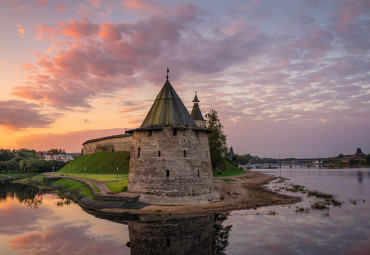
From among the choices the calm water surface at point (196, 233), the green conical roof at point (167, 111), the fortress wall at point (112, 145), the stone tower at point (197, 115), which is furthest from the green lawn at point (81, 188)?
the stone tower at point (197, 115)

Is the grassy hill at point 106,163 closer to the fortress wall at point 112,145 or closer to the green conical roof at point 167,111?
the fortress wall at point 112,145

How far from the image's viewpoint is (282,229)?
19094mm

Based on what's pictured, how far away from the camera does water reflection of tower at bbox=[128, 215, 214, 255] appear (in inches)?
616

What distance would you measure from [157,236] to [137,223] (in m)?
3.91

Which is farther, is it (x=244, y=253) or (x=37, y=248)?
(x=37, y=248)

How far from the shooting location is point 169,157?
→ 27562 millimetres

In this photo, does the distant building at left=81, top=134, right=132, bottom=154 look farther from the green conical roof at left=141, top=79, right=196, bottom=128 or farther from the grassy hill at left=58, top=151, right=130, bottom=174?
the green conical roof at left=141, top=79, right=196, bottom=128

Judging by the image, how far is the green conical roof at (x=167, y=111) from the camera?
28.6m

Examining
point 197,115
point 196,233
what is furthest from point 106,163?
point 196,233

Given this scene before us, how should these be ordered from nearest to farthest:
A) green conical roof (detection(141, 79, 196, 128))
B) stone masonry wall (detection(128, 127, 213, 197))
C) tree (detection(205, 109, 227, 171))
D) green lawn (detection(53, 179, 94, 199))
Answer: stone masonry wall (detection(128, 127, 213, 197)) → green conical roof (detection(141, 79, 196, 128)) → green lawn (detection(53, 179, 94, 199)) → tree (detection(205, 109, 227, 171))

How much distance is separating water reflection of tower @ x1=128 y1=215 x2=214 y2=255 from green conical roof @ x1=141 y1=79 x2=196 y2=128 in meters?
10.1

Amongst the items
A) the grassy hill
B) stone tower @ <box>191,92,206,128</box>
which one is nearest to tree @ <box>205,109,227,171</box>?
stone tower @ <box>191,92,206,128</box>

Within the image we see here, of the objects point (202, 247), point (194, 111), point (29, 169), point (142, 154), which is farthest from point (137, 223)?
point (29, 169)

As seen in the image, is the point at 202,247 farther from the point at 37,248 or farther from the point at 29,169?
the point at 29,169
